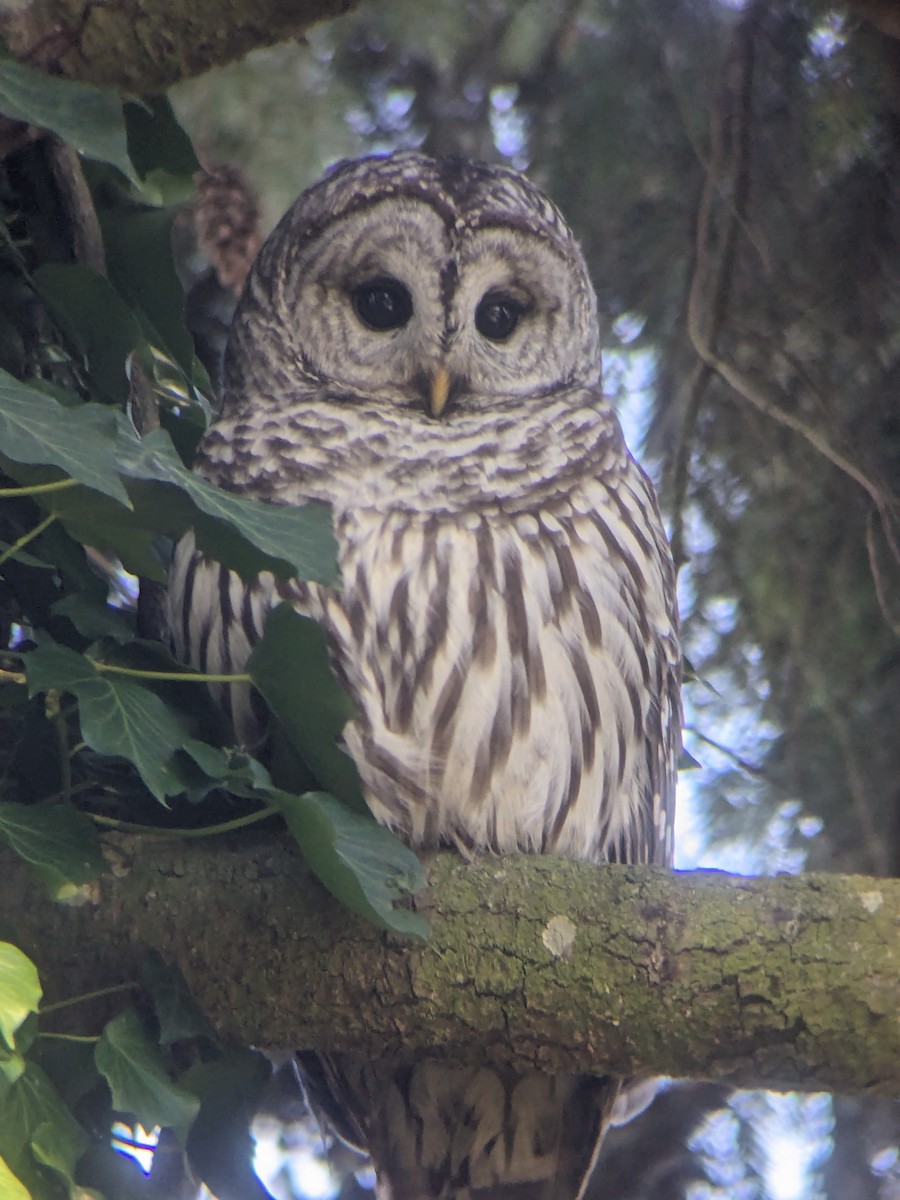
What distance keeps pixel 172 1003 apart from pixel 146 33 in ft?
3.87

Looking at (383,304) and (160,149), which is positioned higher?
(383,304)

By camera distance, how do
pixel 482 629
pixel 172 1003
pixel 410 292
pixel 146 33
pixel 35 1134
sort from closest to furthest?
1. pixel 35 1134
2. pixel 172 1003
3. pixel 146 33
4. pixel 482 629
5. pixel 410 292

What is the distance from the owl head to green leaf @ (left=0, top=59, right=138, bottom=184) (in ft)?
2.90

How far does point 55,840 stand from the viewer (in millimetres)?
1668

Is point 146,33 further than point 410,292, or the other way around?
point 410,292

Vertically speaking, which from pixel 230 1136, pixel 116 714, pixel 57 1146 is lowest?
pixel 57 1146

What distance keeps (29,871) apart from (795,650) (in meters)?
1.53

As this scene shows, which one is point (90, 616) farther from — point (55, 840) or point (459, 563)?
point (459, 563)

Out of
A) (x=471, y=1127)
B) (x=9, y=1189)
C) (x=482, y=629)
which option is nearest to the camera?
(x=9, y=1189)

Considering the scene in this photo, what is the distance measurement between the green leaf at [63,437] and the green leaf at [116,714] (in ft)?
0.65

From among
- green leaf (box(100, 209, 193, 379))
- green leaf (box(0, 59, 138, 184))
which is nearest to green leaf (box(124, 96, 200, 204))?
green leaf (box(100, 209, 193, 379))

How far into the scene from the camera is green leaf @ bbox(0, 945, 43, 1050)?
1.25 metres

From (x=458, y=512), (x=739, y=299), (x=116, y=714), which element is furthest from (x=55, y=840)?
(x=739, y=299)

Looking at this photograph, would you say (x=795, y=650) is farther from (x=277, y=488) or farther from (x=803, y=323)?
(x=277, y=488)
